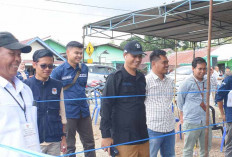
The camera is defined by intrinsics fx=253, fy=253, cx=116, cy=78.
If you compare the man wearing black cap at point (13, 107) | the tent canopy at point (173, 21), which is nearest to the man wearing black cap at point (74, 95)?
the man wearing black cap at point (13, 107)

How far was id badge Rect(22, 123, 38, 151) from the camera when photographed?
1.57 m

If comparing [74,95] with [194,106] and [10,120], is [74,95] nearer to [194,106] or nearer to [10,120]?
[194,106]

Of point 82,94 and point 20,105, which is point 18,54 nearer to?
point 20,105

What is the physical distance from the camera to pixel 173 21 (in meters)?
7.11

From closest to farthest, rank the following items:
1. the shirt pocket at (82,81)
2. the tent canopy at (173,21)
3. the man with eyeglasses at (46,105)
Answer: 1. the man with eyeglasses at (46,105)
2. the shirt pocket at (82,81)
3. the tent canopy at (173,21)

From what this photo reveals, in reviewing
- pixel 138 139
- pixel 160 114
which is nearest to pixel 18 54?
pixel 138 139

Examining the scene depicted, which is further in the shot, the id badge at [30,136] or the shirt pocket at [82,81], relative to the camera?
the shirt pocket at [82,81]

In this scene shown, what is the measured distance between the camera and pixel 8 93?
1.54 m

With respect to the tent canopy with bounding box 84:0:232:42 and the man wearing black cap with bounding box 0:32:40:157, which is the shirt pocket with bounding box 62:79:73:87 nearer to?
the man wearing black cap with bounding box 0:32:40:157

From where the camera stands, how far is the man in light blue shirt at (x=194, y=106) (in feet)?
11.4

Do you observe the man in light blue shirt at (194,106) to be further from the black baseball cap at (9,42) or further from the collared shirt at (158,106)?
the black baseball cap at (9,42)

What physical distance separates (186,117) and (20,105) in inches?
101

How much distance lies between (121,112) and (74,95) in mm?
1164

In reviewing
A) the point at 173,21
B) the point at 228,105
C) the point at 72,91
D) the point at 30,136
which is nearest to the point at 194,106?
the point at 228,105
